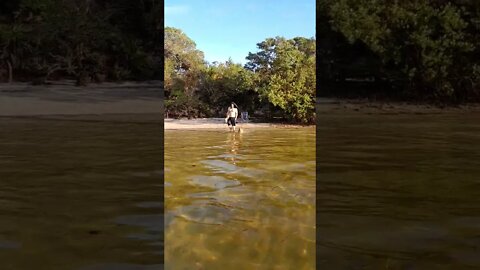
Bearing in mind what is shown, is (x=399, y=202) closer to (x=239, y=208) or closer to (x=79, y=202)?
(x=239, y=208)

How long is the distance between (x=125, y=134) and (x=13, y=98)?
12.4 feet

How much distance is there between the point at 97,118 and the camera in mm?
9500

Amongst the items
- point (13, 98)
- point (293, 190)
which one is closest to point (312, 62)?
point (13, 98)

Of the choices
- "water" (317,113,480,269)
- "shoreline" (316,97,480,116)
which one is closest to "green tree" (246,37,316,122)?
"shoreline" (316,97,480,116)

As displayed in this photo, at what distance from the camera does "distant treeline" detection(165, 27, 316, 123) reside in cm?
1094

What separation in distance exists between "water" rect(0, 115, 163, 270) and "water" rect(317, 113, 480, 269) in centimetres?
101

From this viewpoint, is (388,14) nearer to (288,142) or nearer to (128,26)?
(288,142)

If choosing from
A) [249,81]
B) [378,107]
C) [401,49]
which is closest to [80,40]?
[249,81]

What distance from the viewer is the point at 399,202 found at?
3.68 meters

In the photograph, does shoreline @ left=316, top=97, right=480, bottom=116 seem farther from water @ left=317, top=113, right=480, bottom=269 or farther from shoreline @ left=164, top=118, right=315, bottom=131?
water @ left=317, top=113, right=480, bottom=269

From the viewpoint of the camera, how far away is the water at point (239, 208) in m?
2.70

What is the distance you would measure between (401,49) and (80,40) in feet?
21.8

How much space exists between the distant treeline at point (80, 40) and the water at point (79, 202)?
4.04m

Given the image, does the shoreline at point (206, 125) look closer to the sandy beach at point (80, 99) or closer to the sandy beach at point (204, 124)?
the sandy beach at point (204, 124)
